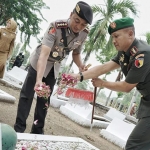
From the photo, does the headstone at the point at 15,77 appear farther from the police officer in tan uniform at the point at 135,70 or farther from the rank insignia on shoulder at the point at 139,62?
the rank insignia on shoulder at the point at 139,62

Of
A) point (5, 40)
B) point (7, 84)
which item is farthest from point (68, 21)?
point (7, 84)

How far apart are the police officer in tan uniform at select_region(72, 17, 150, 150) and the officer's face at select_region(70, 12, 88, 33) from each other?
1.42 feet

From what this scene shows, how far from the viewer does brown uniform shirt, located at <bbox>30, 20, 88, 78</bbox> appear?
10.2ft

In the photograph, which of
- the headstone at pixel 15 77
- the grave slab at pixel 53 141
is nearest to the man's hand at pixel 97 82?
the grave slab at pixel 53 141

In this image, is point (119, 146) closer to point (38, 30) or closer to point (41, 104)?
point (41, 104)

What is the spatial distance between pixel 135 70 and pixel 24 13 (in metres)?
16.7

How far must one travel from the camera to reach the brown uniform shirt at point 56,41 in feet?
10.2

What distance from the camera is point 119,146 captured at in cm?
584

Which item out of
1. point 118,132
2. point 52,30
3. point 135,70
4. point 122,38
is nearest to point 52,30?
point 52,30

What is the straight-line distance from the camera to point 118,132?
6234 millimetres

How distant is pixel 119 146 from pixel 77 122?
1.44m

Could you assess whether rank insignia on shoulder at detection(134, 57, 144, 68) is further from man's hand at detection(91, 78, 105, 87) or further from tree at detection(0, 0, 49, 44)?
tree at detection(0, 0, 49, 44)

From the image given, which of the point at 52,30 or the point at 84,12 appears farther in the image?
the point at 52,30

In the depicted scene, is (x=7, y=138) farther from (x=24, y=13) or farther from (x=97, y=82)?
(x=24, y=13)
